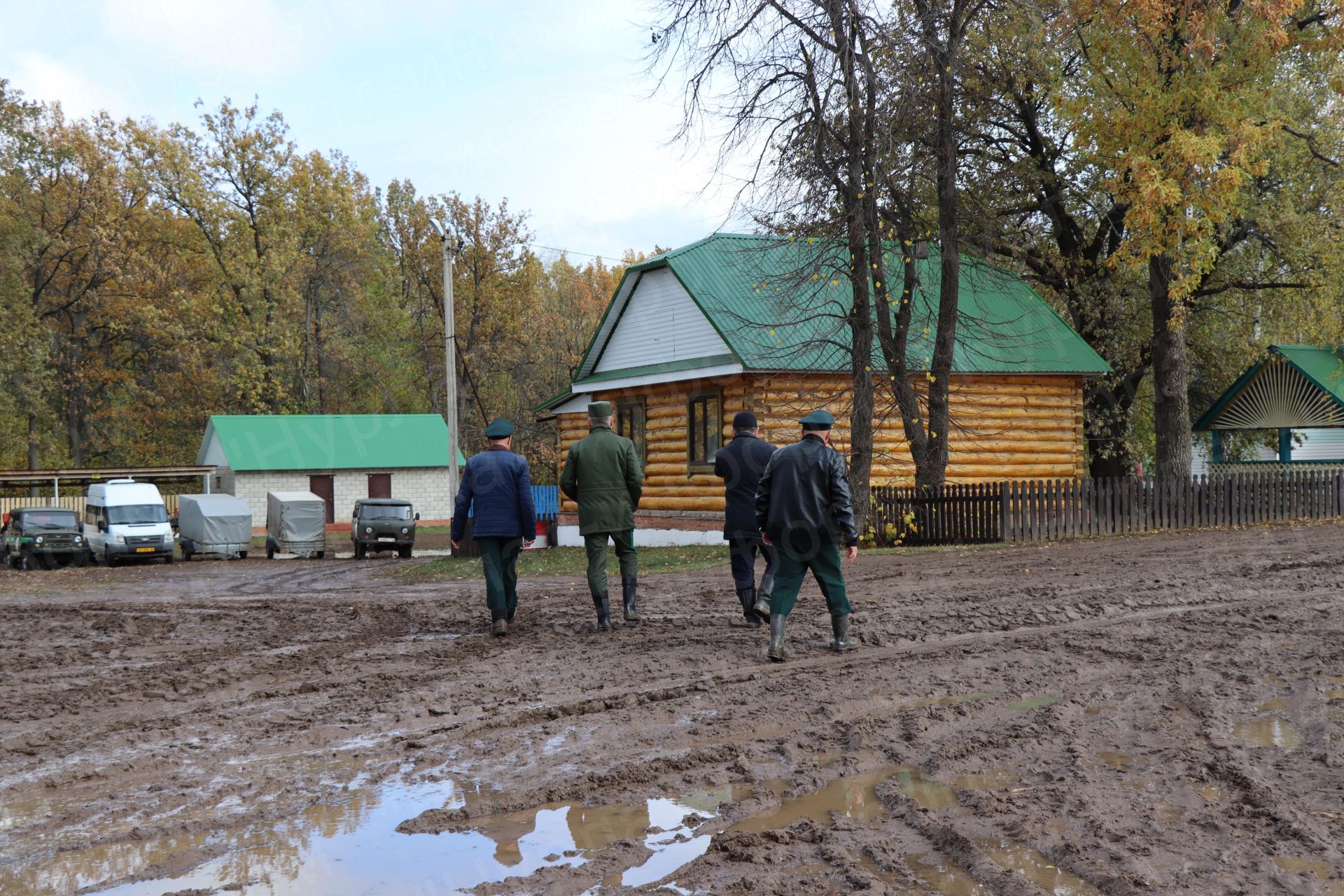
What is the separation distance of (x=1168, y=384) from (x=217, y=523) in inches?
1024

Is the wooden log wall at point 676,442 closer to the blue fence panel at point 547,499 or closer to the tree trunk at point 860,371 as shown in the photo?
the tree trunk at point 860,371

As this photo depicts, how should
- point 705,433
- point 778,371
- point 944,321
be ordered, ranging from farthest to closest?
point 705,433, point 778,371, point 944,321

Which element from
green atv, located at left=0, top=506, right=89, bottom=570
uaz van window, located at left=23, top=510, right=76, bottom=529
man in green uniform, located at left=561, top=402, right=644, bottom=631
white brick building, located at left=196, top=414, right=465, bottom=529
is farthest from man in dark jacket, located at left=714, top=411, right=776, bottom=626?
white brick building, located at left=196, top=414, right=465, bottom=529

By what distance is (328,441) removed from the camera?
47.4m

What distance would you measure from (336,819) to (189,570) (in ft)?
81.7

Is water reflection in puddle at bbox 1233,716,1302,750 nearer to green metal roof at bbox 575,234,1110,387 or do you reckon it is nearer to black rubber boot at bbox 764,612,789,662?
black rubber boot at bbox 764,612,789,662

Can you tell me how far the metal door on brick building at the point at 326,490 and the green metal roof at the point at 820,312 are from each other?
73.2 feet

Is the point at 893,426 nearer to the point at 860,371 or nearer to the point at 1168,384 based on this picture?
the point at 860,371

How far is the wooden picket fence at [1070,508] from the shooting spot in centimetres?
2003

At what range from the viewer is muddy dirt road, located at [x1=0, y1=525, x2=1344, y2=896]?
14.7 ft

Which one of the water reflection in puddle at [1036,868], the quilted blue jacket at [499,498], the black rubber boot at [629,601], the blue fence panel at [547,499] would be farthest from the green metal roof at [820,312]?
the water reflection in puddle at [1036,868]

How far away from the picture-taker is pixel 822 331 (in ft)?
78.6

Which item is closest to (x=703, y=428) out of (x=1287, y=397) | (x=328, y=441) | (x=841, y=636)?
(x=841, y=636)

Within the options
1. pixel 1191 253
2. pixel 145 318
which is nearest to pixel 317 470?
pixel 145 318
